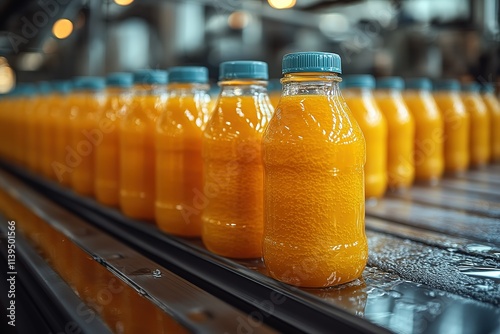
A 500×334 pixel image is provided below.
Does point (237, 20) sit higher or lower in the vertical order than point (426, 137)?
higher

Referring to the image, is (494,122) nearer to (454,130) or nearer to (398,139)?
(454,130)

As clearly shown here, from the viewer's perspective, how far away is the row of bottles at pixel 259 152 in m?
0.72

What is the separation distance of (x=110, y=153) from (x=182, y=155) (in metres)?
0.37

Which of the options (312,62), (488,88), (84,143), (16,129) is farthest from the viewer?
(16,129)

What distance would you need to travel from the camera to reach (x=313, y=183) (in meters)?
0.72

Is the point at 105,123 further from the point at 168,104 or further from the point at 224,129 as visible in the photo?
the point at 224,129

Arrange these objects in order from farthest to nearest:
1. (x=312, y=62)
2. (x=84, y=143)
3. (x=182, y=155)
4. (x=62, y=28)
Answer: (x=62, y=28) < (x=84, y=143) < (x=182, y=155) < (x=312, y=62)

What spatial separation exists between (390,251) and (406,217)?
0.32 meters

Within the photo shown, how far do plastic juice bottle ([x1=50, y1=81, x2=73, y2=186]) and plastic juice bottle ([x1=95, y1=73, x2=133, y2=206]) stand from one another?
0.26m

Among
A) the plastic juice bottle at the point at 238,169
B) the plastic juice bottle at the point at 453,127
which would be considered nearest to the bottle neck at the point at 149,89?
the plastic juice bottle at the point at 238,169

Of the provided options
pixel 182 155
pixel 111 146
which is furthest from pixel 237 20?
pixel 182 155

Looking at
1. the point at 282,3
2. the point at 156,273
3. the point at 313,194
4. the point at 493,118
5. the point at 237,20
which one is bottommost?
the point at 156,273

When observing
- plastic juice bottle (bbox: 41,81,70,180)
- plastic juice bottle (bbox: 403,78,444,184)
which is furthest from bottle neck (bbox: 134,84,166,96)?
plastic juice bottle (bbox: 403,78,444,184)

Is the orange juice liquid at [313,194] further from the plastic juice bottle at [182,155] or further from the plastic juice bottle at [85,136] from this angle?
the plastic juice bottle at [85,136]
